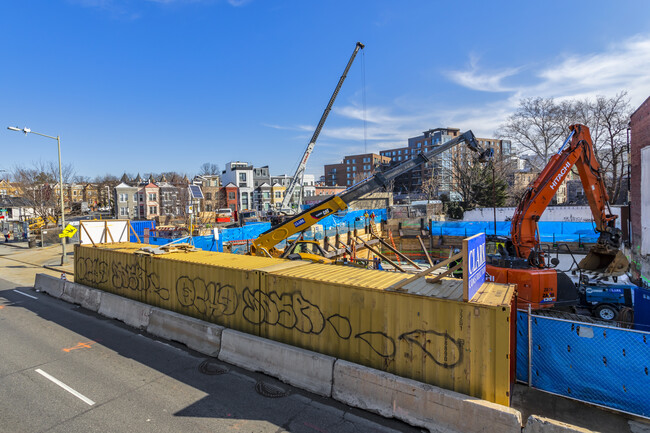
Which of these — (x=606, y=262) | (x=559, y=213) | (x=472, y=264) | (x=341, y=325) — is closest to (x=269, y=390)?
(x=341, y=325)

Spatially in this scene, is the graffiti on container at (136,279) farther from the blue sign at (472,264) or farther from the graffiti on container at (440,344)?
the blue sign at (472,264)

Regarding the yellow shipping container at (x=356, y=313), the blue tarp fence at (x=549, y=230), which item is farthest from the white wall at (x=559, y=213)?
the yellow shipping container at (x=356, y=313)

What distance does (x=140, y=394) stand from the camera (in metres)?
6.66

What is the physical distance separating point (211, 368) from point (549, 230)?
86.8 ft

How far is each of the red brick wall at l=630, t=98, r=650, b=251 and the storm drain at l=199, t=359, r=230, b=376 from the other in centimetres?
2309

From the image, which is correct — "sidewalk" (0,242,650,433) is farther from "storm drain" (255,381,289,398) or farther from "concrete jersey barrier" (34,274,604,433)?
"storm drain" (255,381,289,398)

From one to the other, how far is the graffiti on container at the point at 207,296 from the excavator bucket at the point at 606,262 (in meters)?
12.5

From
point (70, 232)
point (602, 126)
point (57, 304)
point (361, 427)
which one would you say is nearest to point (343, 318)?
point (361, 427)

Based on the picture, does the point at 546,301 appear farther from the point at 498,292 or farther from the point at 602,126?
the point at 602,126

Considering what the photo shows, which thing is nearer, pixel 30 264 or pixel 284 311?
pixel 284 311

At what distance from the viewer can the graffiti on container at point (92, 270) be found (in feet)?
41.6

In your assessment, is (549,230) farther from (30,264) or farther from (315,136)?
(30,264)

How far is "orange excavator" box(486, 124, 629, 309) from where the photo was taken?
32.4 ft

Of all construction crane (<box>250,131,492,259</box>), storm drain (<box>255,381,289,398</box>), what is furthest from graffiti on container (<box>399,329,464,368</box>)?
construction crane (<box>250,131,492,259</box>)
